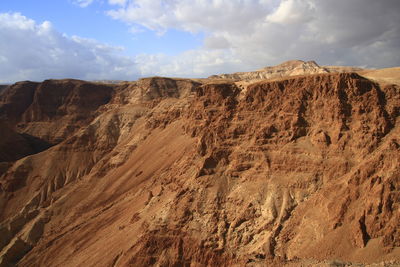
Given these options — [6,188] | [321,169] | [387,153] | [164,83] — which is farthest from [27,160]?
[387,153]

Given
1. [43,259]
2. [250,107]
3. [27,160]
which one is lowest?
[43,259]

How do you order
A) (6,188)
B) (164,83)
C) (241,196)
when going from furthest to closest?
(164,83) < (6,188) < (241,196)

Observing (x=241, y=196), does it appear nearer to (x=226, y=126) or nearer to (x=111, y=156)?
(x=226, y=126)

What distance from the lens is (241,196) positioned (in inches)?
A: 1363

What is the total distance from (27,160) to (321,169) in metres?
56.0

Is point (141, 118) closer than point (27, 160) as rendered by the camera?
No

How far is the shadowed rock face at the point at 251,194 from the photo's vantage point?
28.7 m

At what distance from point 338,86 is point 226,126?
13088 millimetres

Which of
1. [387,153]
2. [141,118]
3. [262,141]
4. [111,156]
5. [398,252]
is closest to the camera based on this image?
[398,252]

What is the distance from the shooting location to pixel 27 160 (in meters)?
66.1

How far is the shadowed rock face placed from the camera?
28.7 metres

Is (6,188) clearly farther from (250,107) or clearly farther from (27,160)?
(250,107)

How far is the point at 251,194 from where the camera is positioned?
34.2 m

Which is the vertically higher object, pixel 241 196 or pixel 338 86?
pixel 338 86
